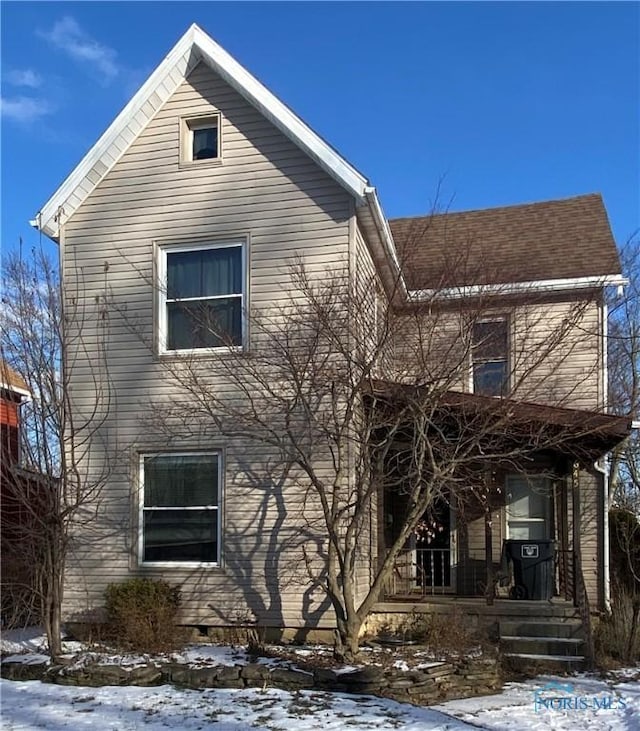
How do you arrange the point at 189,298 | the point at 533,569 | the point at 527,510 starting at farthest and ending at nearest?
the point at 527,510 < the point at 189,298 < the point at 533,569

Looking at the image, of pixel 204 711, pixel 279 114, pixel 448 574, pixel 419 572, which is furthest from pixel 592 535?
pixel 279 114

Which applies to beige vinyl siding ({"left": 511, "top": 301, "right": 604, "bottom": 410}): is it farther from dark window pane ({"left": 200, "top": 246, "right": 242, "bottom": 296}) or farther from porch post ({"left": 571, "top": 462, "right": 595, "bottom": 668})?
dark window pane ({"left": 200, "top": 246, "right": 242, "bottom": 296})

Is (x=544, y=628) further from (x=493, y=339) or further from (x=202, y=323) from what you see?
(x=202, y=323)

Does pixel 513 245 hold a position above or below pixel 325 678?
above

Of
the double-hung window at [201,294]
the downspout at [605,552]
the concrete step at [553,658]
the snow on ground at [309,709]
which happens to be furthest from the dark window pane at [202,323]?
the downspout at [605,552]

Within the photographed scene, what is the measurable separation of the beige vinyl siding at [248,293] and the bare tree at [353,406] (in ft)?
0.60

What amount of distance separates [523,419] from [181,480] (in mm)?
4705

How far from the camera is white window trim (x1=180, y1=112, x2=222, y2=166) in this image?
38.3 ft

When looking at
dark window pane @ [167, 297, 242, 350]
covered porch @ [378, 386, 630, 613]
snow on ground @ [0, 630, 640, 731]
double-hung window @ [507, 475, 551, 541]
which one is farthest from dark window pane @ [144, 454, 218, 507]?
double-hung window @ [507, 475, 551, 541]

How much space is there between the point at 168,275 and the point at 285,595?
478 cm

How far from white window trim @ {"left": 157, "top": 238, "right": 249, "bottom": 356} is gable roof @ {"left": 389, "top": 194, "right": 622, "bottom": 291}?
2245mm

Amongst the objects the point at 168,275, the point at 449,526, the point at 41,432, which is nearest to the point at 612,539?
the point at 449,526

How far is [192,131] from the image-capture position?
12.0m

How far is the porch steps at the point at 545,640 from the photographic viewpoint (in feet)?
30.8
